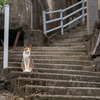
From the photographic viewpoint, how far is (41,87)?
2979 mm

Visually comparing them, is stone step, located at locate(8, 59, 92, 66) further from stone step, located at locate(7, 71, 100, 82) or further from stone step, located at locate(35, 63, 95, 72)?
stone step, located at locate(7, 71, 100, 82)

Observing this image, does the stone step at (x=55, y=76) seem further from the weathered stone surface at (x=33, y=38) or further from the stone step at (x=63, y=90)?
the weathered stone surface at (x=33, y=38)

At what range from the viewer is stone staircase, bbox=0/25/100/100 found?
2945 mm

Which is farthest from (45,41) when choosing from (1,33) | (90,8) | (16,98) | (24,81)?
(16,98)

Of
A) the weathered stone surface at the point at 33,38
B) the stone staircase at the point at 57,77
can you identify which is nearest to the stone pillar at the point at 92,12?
Result: the stone staircase at the point at 57,77

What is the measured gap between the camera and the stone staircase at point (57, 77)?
295cm

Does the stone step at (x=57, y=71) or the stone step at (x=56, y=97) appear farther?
the stone step at (x=57, y=71)

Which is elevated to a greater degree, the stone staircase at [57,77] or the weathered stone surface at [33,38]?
the weathered stone surface at [33,38]

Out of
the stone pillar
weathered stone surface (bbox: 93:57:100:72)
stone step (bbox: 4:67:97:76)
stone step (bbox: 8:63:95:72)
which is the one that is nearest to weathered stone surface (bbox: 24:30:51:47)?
the stone pillar

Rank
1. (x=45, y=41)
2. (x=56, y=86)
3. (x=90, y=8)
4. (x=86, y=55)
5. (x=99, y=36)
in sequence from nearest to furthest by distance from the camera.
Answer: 1. (x=56, y=86)
2. (x=99, y=36)
3. (x=86, y=55)
4. (x=90, y=8)
5. (x=45, y=41)

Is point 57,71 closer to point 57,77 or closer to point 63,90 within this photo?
point 57,77

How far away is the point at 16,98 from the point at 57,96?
0.78 metres

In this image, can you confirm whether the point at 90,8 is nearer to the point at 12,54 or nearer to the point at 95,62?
the point at 95,62

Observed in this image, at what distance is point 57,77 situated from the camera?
3596mm
